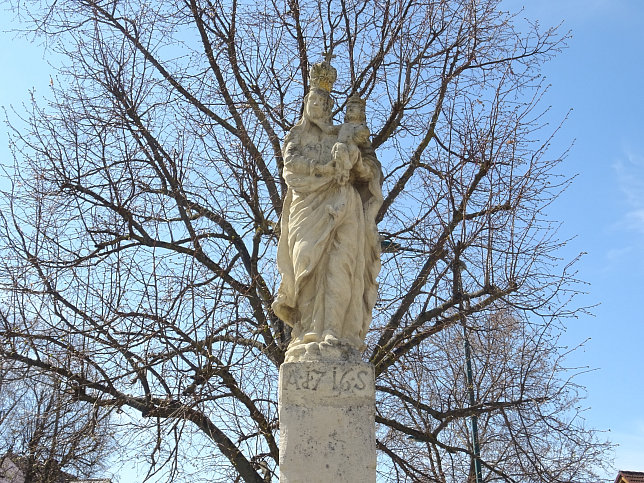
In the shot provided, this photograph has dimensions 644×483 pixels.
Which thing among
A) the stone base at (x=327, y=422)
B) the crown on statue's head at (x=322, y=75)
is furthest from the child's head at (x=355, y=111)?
the stone base at (x=327, y=422)

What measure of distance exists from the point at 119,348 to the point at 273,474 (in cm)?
242

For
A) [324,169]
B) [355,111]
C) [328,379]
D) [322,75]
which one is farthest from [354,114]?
[328,379]

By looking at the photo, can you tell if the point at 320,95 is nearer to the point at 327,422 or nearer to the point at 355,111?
the point at 355,111

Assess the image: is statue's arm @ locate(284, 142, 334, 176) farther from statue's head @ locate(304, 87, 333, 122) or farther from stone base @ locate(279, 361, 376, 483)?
stone base @ locate(279, 361, 376, 483)

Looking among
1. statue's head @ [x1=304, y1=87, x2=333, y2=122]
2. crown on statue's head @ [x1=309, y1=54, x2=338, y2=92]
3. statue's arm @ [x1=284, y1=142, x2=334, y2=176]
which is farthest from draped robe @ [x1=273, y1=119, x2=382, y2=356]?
crown on statue's head @ [x1=309, y1=54, x2=338, y2=92]

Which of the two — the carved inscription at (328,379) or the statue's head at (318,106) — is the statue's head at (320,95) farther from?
the carved inscription at (328,379)

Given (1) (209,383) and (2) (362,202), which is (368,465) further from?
(1) (209,383)

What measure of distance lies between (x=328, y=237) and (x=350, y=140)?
85 centimetres

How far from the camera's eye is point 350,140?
6188 mm

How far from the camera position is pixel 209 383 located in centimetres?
940

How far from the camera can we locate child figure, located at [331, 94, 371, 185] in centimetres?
602

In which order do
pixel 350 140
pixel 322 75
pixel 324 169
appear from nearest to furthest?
pixel 324 169
pixel 350 140
pixel 322 75

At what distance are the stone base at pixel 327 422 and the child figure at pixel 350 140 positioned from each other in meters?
1.53

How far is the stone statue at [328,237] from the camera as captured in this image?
575 centimetres
